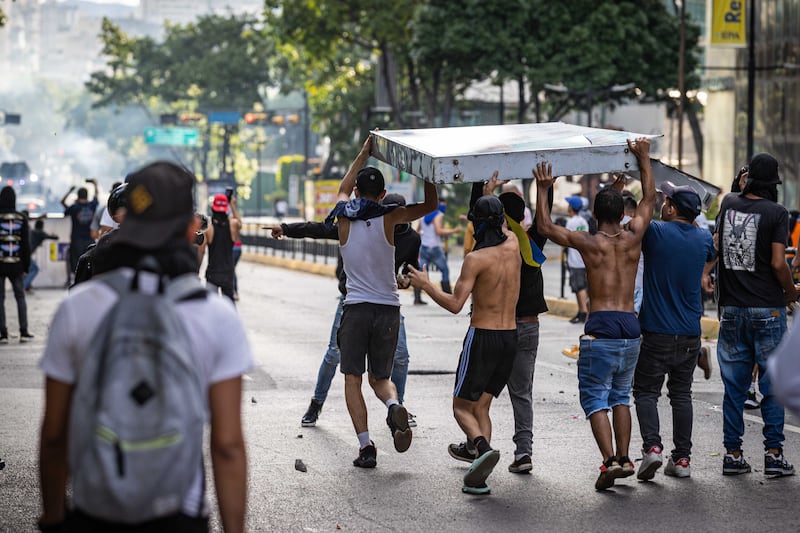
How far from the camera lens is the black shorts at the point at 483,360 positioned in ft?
25.1

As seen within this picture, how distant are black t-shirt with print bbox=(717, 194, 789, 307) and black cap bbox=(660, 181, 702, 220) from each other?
365mm

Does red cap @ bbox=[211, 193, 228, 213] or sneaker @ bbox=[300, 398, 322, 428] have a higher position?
red cap @ bbox=[211, 193, 228, 213]

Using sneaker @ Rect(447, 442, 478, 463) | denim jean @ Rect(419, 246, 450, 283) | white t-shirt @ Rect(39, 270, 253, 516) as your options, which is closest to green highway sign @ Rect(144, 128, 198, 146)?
denim jean @ Rect(419, 246, 450, 283)

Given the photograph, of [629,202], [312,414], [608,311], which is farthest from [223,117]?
[608,311]

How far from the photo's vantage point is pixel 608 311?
762cm

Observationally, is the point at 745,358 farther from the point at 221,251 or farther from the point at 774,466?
the point at 221,251

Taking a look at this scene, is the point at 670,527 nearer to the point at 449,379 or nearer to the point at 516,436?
the point at 516,436

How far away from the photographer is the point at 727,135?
1895 inches

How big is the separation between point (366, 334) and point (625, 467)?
1803 mm

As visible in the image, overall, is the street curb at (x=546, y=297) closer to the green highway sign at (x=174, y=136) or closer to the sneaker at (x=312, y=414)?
the sneaker at (x=312, y=414)

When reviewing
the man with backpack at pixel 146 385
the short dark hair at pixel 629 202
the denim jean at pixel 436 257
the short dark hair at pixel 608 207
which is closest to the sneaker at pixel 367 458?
the short dark hair at pixel 608 207

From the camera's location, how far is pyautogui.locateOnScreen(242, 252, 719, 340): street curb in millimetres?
16703

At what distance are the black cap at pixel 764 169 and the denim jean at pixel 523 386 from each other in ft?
5.20

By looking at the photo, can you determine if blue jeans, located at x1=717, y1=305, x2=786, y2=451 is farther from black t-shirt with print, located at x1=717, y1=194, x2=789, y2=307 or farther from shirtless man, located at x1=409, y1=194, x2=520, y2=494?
shirtless man, located at x1=409, y1=194, x2=520, y2=494
